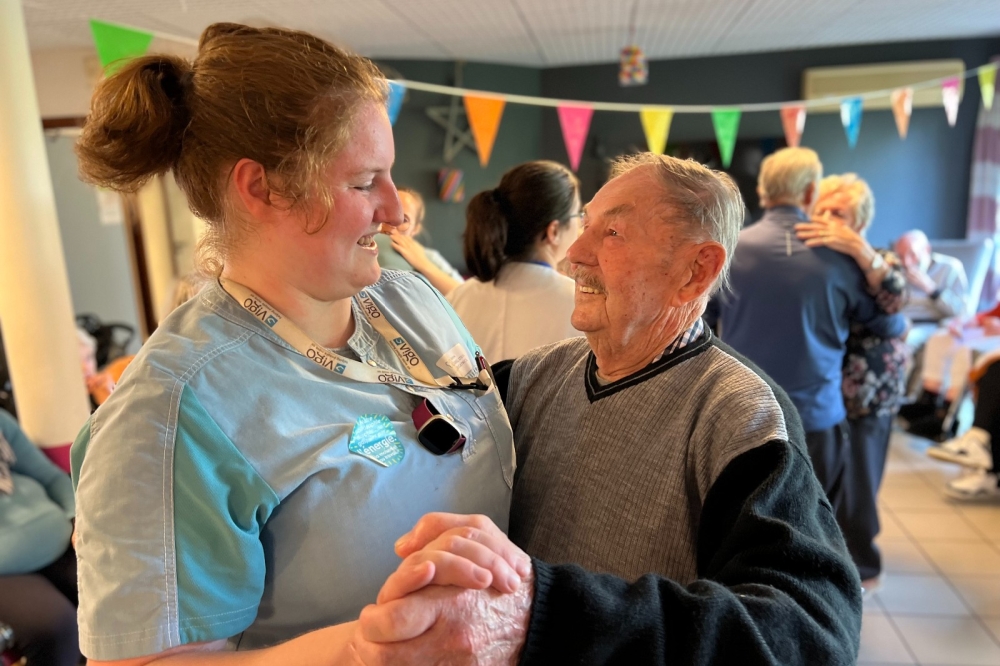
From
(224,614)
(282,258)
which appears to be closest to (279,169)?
(282,258)

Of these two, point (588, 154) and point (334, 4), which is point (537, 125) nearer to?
point (588, 154)

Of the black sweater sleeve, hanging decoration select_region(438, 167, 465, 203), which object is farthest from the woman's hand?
hanging decoration select_region(438, 167, 465, 203)

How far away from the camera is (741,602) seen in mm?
801

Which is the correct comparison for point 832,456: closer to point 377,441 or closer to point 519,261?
point 519,261

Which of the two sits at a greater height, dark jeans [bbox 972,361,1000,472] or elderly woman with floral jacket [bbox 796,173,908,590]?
elderly woman with floral jacket [bbox 796,173,908,590]

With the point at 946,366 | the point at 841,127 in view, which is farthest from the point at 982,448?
the point at 841,127

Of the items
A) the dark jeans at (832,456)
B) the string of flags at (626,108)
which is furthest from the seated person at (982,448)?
the string of flags at (626,108)

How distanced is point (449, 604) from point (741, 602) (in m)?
0.33

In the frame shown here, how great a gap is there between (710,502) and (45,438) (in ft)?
8.56

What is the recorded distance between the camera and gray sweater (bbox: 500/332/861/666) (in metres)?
0.77

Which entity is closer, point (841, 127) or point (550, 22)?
point (550, 22)

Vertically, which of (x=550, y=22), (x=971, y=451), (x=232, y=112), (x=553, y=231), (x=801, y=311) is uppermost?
(x=550, y=22)

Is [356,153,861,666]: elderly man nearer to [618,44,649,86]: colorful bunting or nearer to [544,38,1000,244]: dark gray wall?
[618,44,649,86]: colorful bunting

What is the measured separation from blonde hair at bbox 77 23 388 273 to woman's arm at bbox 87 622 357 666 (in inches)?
19.8
